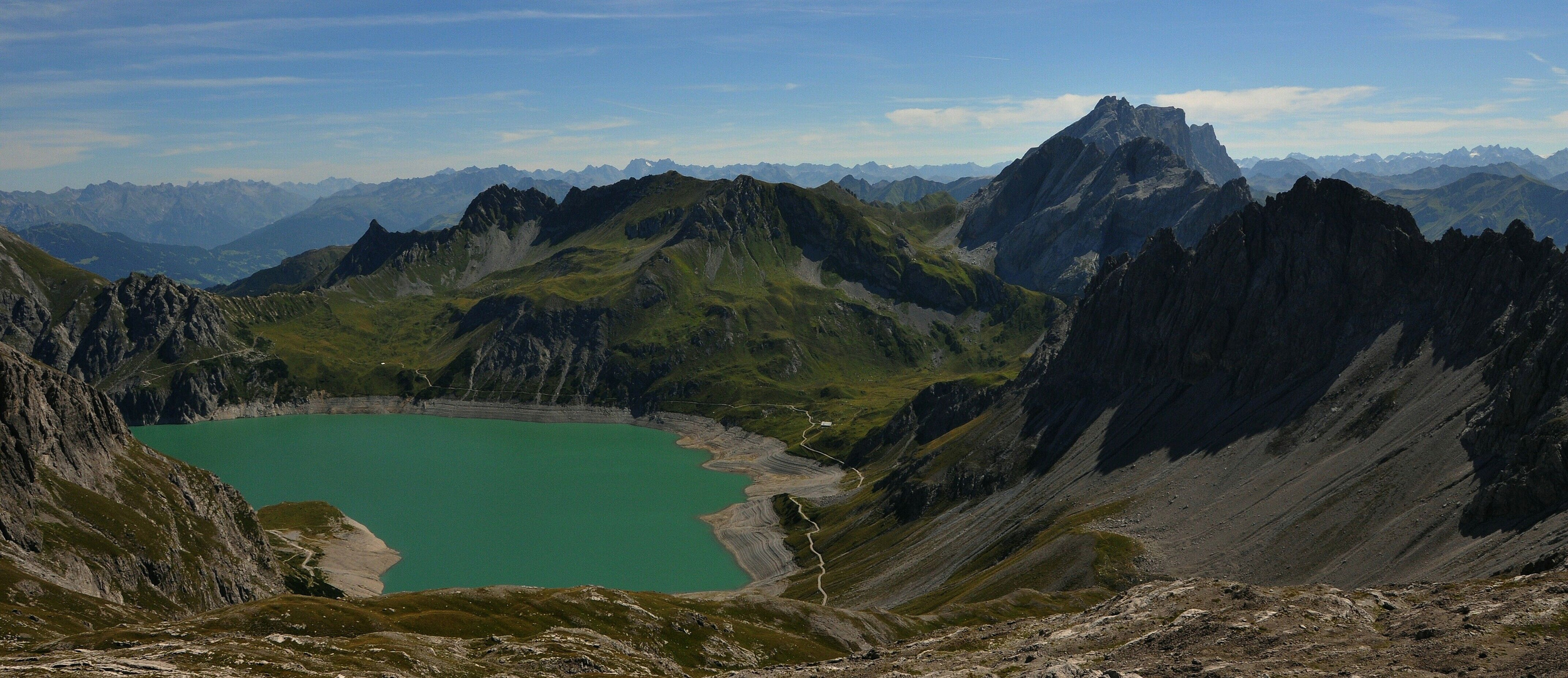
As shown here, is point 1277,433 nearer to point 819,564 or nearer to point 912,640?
point 819,564

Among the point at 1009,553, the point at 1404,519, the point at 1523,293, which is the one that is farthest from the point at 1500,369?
the point at 1009,553

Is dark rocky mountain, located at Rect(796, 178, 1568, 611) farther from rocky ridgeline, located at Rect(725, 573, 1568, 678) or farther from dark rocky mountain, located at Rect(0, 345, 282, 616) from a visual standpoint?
dark rocky mountain, located at Rect(0, 345, 282, 616)

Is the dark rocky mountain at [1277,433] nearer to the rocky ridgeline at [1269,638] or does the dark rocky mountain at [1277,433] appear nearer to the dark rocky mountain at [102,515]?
the rocky ridgeline at [1269,638]

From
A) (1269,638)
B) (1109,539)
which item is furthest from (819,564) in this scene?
(1269,638)

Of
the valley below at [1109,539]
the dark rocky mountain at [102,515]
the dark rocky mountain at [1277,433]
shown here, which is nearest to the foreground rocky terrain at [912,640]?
the valley below at [1109,539]

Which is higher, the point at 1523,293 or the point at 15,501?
the point at 1523,293

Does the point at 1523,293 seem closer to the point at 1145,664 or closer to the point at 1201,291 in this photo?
the point at 1201,291

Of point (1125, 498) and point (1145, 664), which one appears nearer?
point (1145, 664)
